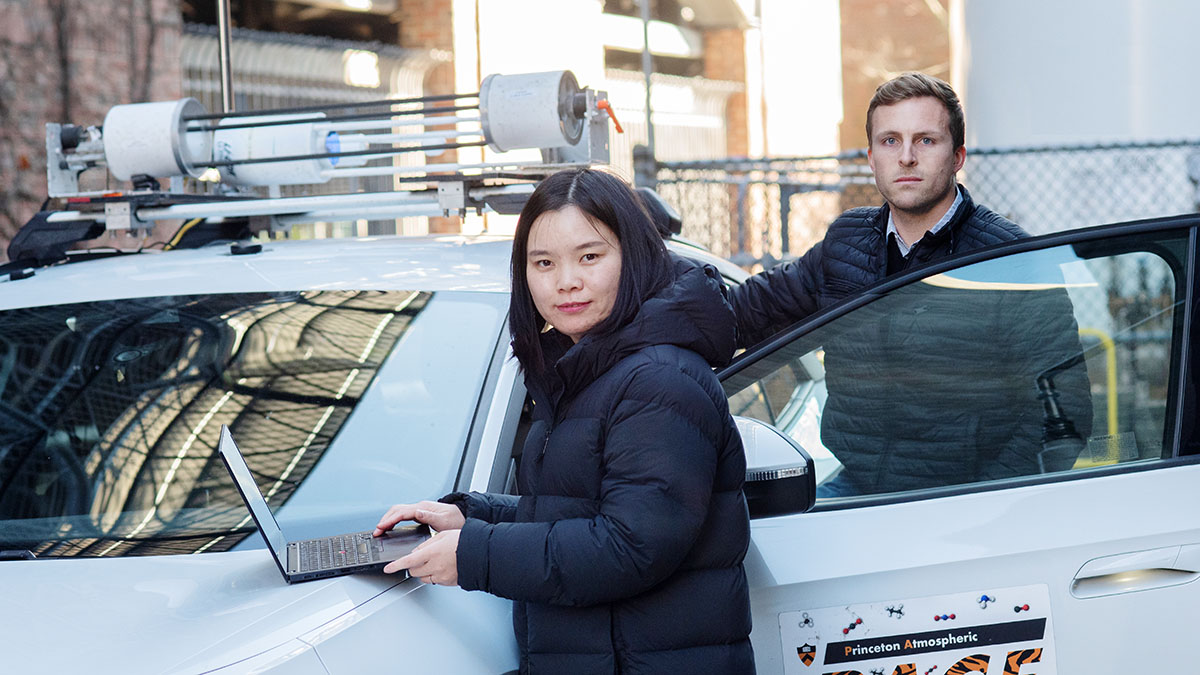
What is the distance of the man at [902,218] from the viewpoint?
98.4 inches

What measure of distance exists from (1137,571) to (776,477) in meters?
0.59

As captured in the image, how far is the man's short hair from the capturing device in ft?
8.30

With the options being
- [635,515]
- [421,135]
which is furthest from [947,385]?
[421,135]

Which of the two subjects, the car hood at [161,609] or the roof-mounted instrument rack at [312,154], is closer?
the car hood at [161,609]

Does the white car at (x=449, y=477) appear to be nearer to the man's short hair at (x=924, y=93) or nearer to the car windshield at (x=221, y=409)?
the car windshield at (x=221, y=409)

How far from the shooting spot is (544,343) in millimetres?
1791

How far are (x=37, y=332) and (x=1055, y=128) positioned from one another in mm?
6456

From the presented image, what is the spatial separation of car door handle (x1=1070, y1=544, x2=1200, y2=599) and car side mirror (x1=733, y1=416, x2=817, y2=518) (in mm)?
444

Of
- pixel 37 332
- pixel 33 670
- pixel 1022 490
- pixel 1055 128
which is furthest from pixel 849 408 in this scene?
pixel 1055 128

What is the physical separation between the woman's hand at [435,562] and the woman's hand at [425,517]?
111 mm

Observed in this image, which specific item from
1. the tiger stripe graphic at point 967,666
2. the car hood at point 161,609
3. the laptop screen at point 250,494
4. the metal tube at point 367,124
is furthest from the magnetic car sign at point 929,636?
the metal tube at point 367,124

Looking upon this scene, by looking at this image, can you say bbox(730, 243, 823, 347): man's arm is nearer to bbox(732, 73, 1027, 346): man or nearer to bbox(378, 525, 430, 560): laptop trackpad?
bbox(732, 73, 1027, 346): man

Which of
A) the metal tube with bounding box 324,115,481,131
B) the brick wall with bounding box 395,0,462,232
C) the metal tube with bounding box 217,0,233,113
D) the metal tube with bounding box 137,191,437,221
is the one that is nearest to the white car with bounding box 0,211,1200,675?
the metal tube with bounding box 137,191,437,221

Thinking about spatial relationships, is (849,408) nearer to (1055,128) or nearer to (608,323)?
(608,323)
